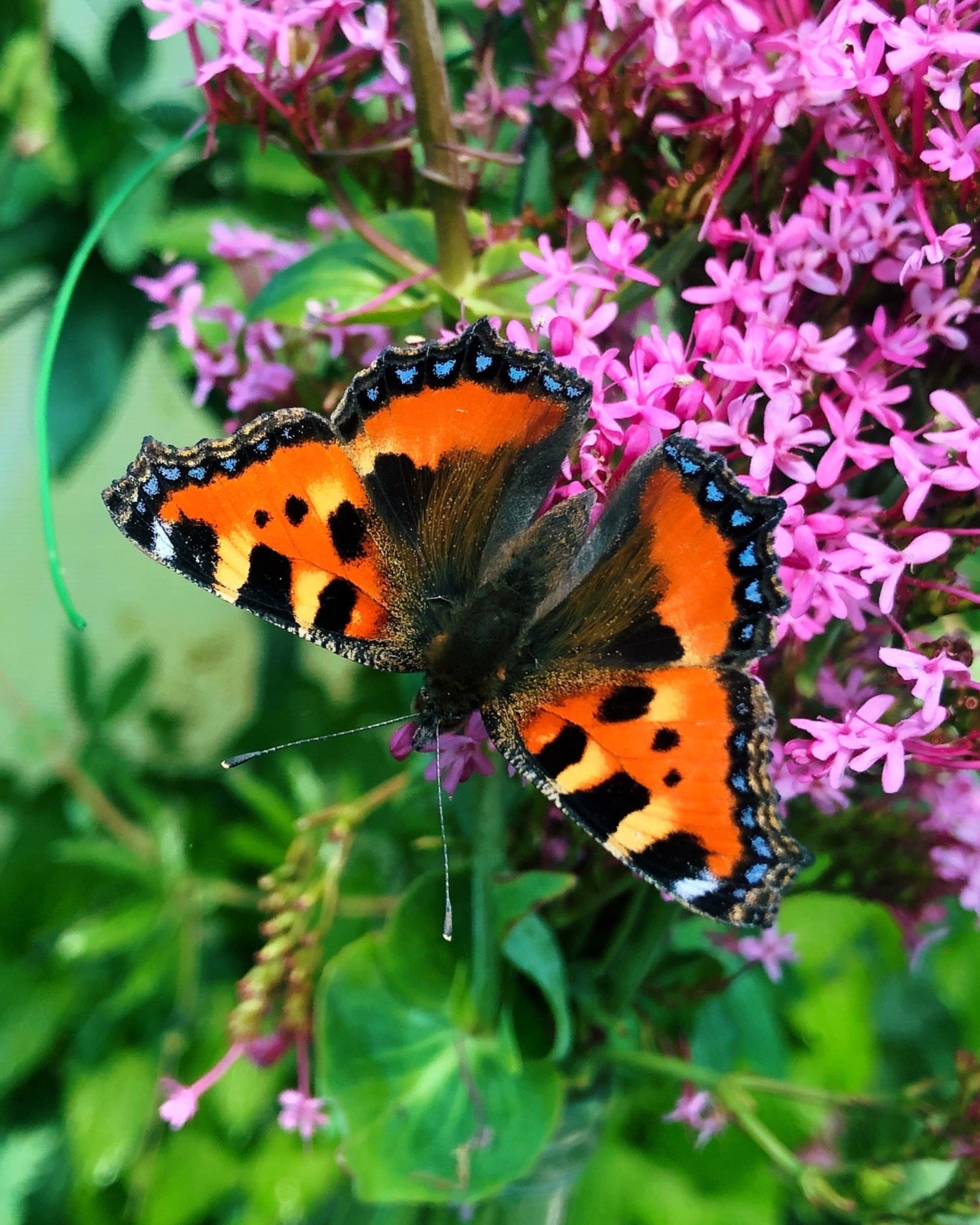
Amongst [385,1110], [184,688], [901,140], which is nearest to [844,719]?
[901,140]

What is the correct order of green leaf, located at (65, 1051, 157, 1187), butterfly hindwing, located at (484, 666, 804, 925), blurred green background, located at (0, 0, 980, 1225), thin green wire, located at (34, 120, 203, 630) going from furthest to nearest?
green leaf, located at (65, 1051, 157, 1187)
blurred green background, located at (0, 0, 980, 1225)
thin green wire, located at (34, 120, 203, 630)
butterfly hindwing, located at (484, 666, 804, 925)

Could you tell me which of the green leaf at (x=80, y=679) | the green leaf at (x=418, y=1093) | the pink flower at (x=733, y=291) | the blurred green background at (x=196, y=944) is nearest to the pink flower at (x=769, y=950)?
the blurred green background at (x=196, y=944)

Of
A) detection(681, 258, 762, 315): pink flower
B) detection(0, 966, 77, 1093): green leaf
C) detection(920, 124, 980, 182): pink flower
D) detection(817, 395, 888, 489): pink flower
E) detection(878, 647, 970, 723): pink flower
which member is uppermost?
detection(920, 124, 980, 182): pink flower

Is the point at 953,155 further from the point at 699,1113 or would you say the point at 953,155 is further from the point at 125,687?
the point at 125,687

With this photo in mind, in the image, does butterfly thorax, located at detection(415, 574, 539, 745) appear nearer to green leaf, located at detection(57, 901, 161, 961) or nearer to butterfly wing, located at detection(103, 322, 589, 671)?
butterfly wing, located at detection(103, 322, 589, 671)

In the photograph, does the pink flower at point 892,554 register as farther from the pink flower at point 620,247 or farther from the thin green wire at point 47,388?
the thin green wire at point 47,388

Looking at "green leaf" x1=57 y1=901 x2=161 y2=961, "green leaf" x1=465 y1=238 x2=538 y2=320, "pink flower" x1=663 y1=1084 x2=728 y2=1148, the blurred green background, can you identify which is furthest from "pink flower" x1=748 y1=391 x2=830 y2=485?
"green leaf" x1=57 y1=901 x2=161 y2=961
